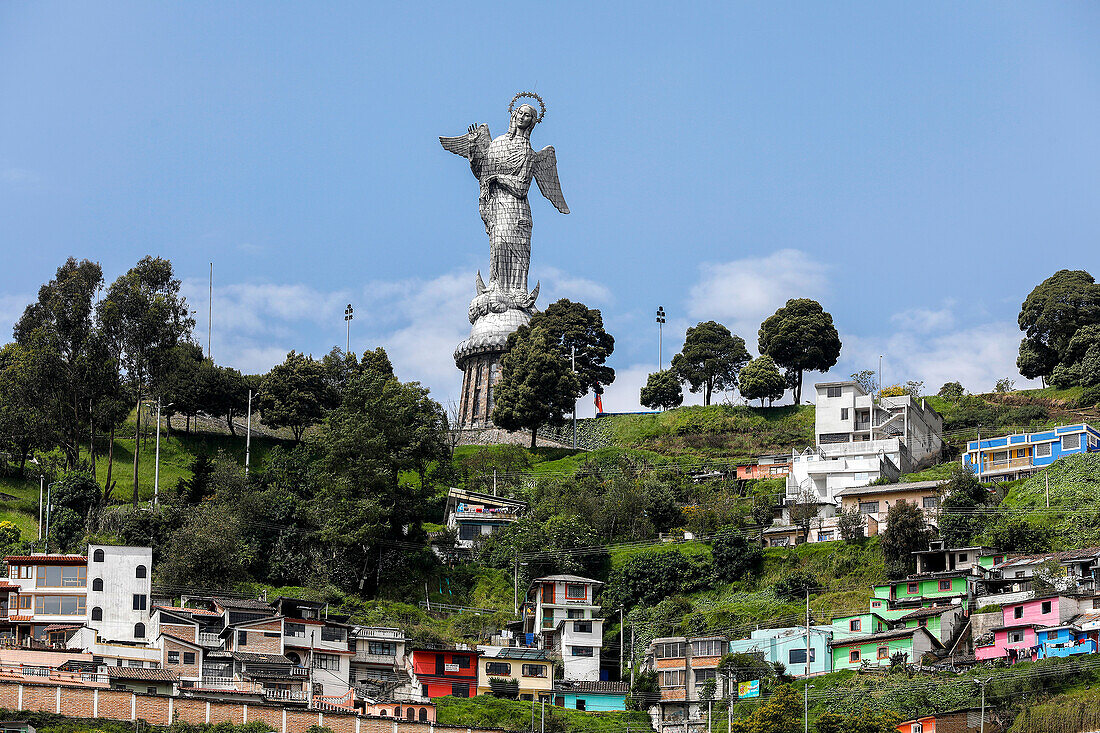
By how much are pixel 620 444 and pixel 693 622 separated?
3082 cm

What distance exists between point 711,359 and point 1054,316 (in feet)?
65.5

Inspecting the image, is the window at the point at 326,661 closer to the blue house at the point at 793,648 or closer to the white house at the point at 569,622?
the white house at the point at 569,622

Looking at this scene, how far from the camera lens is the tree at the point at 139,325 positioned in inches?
3029

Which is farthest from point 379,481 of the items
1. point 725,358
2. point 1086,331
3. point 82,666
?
point 1086,331

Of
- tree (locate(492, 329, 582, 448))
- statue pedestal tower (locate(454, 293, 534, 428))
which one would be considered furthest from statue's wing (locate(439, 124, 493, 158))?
tree (locate(492, 329, 582, 448))

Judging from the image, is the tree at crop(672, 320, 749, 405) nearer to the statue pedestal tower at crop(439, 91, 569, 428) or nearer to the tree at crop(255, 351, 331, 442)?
the statue pedestal tower at crop(439, 91, 569, 428)

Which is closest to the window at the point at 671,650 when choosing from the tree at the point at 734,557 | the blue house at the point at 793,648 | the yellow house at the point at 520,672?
the blue house at the point at 793,648

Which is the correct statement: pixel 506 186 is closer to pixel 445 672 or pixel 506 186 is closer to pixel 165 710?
pixel 445 672

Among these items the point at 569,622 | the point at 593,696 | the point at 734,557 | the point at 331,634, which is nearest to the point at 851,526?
the point at 734,557

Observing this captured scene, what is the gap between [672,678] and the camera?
63844 millimetres

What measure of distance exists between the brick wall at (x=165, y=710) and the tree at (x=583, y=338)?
44.1 meters

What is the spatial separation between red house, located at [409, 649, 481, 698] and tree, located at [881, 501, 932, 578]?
1768 centimetres

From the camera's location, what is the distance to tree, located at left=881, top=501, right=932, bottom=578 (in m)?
68.6

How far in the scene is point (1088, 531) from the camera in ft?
226
